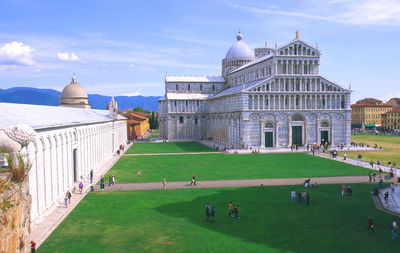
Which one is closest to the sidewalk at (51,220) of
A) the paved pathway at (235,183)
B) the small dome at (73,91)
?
the paved pathway at (235,183)

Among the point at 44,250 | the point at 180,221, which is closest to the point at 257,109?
the point at 180,221

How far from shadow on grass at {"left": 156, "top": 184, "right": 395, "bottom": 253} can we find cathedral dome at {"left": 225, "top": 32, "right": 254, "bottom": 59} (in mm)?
70983

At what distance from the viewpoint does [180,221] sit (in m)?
22.8

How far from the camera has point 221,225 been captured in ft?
72.5

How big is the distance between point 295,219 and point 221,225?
15.9 ft

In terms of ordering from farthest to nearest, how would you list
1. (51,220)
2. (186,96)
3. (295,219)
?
(186,96) → (295,219) → (51,220)

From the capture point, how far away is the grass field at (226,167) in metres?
38.3

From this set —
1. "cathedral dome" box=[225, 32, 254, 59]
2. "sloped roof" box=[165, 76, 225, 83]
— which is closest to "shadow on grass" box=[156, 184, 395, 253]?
"sloped roof" box=[165, 76, 225, 83]

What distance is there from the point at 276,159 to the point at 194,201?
26012 mm

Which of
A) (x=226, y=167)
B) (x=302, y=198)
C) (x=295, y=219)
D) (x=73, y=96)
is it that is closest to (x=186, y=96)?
(x=73, y=96)

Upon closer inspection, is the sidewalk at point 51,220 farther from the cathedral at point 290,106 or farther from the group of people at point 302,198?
the cathedral at point 290,106

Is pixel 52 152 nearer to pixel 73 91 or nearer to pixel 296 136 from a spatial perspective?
pixel 73 91

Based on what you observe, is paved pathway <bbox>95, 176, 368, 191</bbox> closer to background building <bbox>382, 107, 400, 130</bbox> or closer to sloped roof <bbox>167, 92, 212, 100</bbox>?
sloped roof <bbox>167, 92, 212, 100</bbox>

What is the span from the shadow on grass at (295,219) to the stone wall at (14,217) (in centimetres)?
1105
